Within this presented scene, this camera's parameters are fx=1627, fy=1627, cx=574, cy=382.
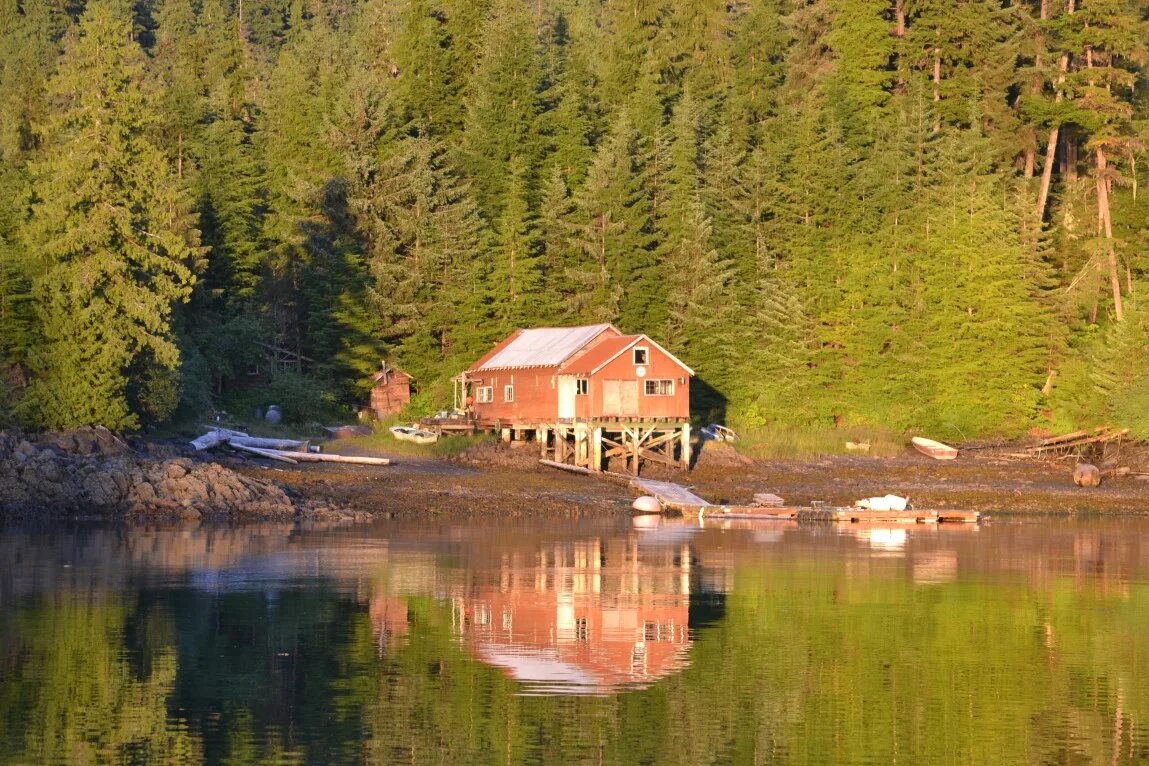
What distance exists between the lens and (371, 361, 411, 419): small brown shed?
78438 millimetres

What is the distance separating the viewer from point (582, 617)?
106 ft

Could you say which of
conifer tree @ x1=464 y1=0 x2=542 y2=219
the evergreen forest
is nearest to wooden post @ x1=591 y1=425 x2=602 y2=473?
the evergreen forest

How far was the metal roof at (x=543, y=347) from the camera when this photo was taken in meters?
68.0

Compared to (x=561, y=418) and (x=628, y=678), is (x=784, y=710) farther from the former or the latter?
(x=561, y=418)

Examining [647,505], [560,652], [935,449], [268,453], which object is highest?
[935,449]

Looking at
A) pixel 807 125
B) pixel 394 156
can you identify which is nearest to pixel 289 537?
pixel 394 156

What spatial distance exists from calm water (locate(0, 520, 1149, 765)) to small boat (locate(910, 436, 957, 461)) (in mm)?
24191

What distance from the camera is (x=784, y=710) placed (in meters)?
23.6

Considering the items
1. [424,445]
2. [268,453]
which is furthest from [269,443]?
[424,445]

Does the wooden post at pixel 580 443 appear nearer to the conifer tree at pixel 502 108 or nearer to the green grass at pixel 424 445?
the green grass at pixel 424 445

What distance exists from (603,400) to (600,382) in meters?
0.75

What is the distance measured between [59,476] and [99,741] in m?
31.7

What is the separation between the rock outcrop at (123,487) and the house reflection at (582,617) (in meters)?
11.9

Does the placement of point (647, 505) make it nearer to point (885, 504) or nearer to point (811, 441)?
point (885, 504)
